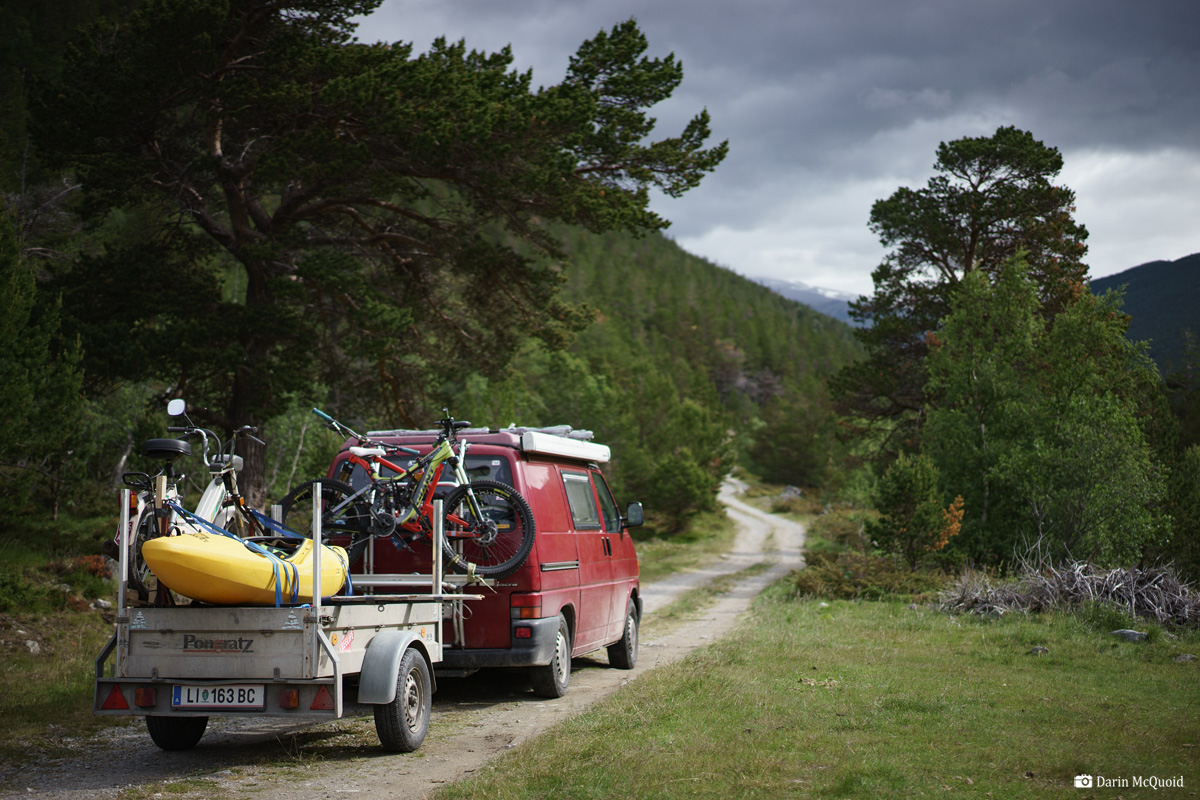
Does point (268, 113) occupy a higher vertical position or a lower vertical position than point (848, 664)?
higher

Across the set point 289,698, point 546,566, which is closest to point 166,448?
point 289,698

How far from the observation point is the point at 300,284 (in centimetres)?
1652

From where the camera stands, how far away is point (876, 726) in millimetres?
6836

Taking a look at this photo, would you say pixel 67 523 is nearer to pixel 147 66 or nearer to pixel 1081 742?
pixel 147 66

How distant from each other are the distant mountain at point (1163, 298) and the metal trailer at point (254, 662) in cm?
9881

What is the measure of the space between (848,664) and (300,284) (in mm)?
11430

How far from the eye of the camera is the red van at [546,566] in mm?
7715

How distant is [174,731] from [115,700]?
881 mm

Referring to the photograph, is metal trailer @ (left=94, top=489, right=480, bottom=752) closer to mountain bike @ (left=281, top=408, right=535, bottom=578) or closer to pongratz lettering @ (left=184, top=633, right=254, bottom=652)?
pongratz lettering @ (left=184, top=633, right=254, bottom=652)

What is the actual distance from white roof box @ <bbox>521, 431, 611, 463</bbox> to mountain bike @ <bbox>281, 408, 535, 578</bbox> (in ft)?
1.76

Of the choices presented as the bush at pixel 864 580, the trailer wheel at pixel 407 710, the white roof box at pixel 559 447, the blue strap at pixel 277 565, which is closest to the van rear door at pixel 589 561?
the white roof box at pixel 559 447

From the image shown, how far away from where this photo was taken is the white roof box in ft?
27.9

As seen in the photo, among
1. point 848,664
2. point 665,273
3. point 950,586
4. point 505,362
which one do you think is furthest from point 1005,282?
point 665,273

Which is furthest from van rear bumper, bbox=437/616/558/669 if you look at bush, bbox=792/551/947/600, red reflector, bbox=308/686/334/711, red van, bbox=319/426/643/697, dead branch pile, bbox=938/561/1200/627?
bush, bbox=792/551/947/600
